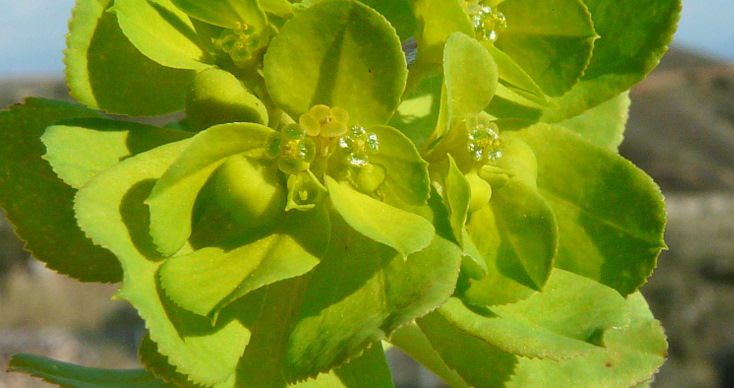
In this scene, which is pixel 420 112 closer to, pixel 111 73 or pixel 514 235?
pixel 514 235

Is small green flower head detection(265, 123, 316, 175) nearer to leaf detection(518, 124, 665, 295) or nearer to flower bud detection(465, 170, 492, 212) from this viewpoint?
flower bud detection(465, 170, 492, 212)

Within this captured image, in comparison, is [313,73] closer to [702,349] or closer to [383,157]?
[383,157]

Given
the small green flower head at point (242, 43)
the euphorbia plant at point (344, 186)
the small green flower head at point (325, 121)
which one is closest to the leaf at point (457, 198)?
the euphorbia plant at point (344, 186)

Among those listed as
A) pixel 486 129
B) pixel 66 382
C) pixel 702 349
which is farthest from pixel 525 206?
pixel 702 349

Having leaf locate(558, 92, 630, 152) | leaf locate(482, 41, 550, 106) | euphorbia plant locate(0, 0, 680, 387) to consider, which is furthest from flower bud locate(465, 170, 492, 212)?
leaf locate(558, 92, 630, 152)

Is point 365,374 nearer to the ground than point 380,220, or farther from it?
nearer to the ground

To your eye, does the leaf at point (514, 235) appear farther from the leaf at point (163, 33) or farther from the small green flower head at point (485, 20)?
the leaf at point (163, 33)

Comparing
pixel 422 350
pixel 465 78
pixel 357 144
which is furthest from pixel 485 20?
pixel 422 350

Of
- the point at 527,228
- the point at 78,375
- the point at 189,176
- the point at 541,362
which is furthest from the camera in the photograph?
the point at 78,375
